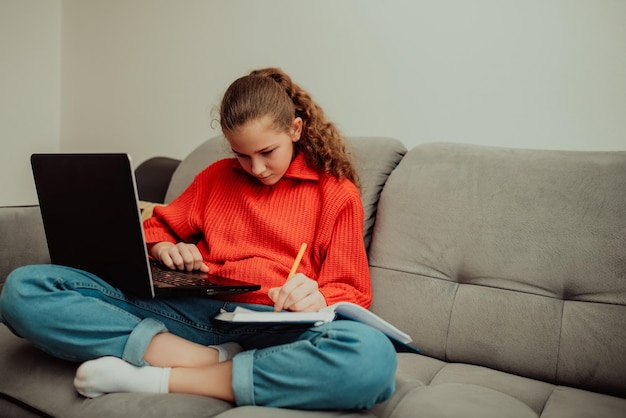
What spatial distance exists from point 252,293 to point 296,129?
1.23 ft

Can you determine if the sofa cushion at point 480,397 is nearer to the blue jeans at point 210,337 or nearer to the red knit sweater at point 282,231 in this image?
the blue jeans at point 210,337

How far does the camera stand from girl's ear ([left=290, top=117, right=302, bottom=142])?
4.34ft

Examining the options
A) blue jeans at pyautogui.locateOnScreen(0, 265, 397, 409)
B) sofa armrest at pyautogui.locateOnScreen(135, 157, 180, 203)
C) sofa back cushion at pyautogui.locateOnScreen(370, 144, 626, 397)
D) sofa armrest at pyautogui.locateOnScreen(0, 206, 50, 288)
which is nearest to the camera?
blue jeans at pyautogui.locateOnScreen(0, 265, 397, 409)

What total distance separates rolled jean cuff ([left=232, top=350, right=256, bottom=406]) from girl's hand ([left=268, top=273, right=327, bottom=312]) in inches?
4.7

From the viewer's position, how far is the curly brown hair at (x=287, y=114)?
1233 mm

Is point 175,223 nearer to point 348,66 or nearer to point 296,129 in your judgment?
point 296,129

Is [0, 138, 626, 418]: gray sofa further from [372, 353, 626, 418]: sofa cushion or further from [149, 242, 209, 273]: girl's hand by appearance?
[149, 242, 209, 273]: girl's hand

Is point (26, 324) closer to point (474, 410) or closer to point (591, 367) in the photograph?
point (474, 410)

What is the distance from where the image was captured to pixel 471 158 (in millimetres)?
1407

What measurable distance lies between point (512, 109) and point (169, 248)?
948 millimetres

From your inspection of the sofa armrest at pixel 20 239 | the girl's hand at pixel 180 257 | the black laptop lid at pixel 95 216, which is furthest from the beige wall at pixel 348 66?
the black laptop lid at pixel 95 216

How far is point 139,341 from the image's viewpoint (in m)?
1.03

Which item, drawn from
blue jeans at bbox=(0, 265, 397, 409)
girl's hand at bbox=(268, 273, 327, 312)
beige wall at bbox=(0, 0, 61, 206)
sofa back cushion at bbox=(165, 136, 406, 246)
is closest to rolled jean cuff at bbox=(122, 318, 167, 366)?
blue jeans at bbox=(0, 265, 397, 409)

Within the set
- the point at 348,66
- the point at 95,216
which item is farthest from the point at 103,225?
the point at 348,66
